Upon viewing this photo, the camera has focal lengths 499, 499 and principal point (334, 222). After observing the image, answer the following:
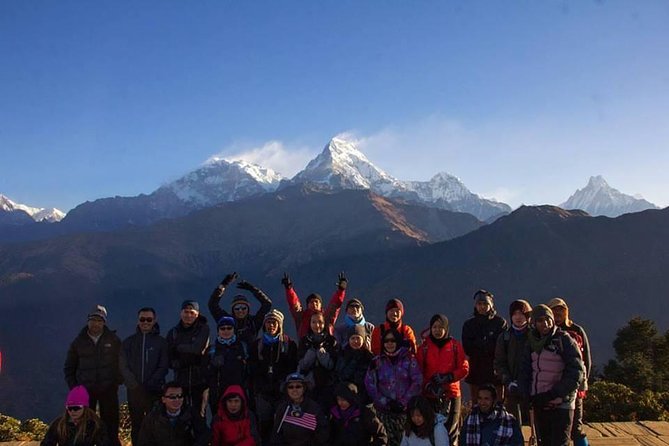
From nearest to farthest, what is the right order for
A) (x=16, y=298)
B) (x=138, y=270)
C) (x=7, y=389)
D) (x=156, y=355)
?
(x=156, y=355) < (x=7, y=389) < (x=16, y=298) < (x=138, y=270)

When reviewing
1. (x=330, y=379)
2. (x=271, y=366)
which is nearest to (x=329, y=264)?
(x=271, y=366)

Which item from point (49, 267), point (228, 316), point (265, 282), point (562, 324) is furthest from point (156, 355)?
point (49, 267)

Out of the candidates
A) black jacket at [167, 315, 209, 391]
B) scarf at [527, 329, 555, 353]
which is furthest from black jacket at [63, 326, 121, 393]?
scarf at [527, 329, 555, 353]

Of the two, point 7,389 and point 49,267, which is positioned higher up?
point 49,267

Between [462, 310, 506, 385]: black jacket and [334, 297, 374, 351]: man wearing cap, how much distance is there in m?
1.31

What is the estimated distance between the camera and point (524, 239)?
3241 inches

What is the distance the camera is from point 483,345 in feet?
21.4

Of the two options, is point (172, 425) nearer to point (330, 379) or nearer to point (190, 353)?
point (190, 353)

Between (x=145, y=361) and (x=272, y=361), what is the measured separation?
163cm

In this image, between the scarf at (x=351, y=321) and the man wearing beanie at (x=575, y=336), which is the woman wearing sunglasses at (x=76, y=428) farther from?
the man wearing beanie at (x=575, y=336)

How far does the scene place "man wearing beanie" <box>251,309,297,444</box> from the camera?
6016 millimetres

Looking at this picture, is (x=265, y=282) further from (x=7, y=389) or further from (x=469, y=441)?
(x=469, y=441)

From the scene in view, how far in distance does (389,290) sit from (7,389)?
57774mm

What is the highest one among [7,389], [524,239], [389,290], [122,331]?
[524,239]
